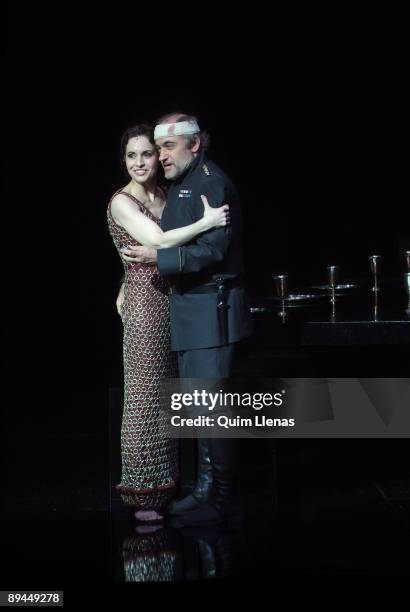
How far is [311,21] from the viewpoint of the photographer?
619 centimetres

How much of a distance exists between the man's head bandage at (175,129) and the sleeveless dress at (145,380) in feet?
1.08

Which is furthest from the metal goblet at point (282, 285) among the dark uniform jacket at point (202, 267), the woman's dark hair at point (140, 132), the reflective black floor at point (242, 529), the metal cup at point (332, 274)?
the woman's dark hair at point (140, 132)

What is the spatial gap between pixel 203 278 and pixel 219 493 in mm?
822

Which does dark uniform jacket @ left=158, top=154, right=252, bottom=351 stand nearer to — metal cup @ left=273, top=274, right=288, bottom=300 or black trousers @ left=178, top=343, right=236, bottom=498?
black trousers @ left=178, top=343, right=236, bottom=498

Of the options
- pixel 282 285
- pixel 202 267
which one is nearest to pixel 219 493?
pixel 202 267

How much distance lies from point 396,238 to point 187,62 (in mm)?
1718

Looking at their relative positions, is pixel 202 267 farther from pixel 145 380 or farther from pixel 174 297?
pixel 145 380

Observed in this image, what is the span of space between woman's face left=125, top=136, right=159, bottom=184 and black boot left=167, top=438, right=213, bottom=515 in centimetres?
106

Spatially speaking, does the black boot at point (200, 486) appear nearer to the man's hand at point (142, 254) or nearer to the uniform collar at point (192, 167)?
the man's hand at point (142, 254)

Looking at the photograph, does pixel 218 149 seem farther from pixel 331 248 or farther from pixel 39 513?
pixel 39 513

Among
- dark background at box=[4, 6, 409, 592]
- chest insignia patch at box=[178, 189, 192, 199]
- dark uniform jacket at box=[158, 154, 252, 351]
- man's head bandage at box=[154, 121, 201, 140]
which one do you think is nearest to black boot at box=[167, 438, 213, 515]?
dark uniform jacket at box=[158, 154, 252, 351]

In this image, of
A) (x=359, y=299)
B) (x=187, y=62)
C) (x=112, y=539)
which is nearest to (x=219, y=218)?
(x=112, y=539)

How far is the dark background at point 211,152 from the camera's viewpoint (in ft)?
20.4

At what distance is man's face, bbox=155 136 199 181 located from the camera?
408 cm
